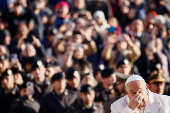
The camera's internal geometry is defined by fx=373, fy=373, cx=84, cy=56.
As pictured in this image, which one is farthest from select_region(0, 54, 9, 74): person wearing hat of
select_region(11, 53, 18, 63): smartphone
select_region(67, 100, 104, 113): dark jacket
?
select_region(67, 100, 104, 113): dark jacket

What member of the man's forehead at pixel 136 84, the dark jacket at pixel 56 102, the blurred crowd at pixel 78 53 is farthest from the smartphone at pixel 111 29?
the man's forehead at pixel 136 84

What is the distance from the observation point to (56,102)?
23.2 ft

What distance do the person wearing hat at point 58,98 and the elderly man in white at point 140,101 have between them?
94.4 inches

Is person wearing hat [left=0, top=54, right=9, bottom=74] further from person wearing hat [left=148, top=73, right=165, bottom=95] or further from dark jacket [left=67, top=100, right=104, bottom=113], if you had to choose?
person wearing hat [left=148, top=73, right=165, bottom=95]

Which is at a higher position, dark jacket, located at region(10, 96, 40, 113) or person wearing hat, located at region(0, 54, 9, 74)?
person wearing hat, located at region(0, 54, 9, 74)

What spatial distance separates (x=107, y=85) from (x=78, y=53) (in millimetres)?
1560

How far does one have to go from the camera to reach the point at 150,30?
10.1 m

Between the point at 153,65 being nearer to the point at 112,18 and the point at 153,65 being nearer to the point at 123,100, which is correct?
the point at 112,18

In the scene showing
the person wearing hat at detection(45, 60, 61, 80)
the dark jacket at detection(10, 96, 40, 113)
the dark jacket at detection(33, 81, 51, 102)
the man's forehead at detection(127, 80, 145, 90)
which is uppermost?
the man's forehead at detection(127, 80, 145, 90)

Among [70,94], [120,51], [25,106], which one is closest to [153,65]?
[120,51]

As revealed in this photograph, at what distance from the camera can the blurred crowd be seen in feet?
23.4

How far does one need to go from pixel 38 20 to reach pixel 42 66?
10.1 feet

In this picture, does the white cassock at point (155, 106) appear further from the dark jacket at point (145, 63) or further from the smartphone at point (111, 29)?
the smartphone at point (111, 29)

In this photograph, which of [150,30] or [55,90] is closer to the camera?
[55,90]
